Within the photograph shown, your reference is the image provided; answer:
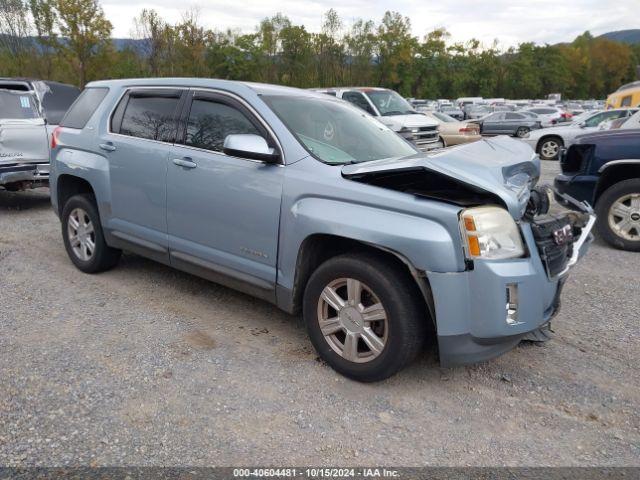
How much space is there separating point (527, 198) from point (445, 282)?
806 mm

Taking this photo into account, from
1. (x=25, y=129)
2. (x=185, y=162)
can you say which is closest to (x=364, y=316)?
(x=185, y=162)

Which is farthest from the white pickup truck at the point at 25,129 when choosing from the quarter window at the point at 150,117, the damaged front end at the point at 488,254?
the damaged front end at the point at 488,254

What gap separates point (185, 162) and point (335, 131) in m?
1.14

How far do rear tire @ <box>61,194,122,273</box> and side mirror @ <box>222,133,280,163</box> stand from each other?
2.11m

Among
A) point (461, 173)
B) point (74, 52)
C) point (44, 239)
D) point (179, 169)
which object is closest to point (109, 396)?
point (179, 169)

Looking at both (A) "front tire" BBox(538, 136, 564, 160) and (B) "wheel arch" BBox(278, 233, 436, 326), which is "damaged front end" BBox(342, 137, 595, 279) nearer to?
(B) "wheel arch" BBox(278, 233, 436, 326)

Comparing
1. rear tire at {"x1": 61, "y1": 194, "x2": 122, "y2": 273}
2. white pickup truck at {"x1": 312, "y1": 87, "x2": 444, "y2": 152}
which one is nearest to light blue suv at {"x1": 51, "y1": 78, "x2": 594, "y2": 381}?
rear tire at {"x1": 61, "y1": 194, "x2": 122, "y2": 273}

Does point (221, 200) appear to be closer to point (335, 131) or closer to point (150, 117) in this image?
point (335, 131)

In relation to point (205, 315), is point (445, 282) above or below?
above

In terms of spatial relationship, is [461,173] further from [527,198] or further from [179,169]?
[179,169]

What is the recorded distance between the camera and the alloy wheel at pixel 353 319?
3.21 m

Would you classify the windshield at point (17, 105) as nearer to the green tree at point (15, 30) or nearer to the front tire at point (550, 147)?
the front tire at point (550, 147)

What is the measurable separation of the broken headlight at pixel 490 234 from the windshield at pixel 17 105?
7682 millimetres

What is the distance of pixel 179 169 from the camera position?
13.6 ft
